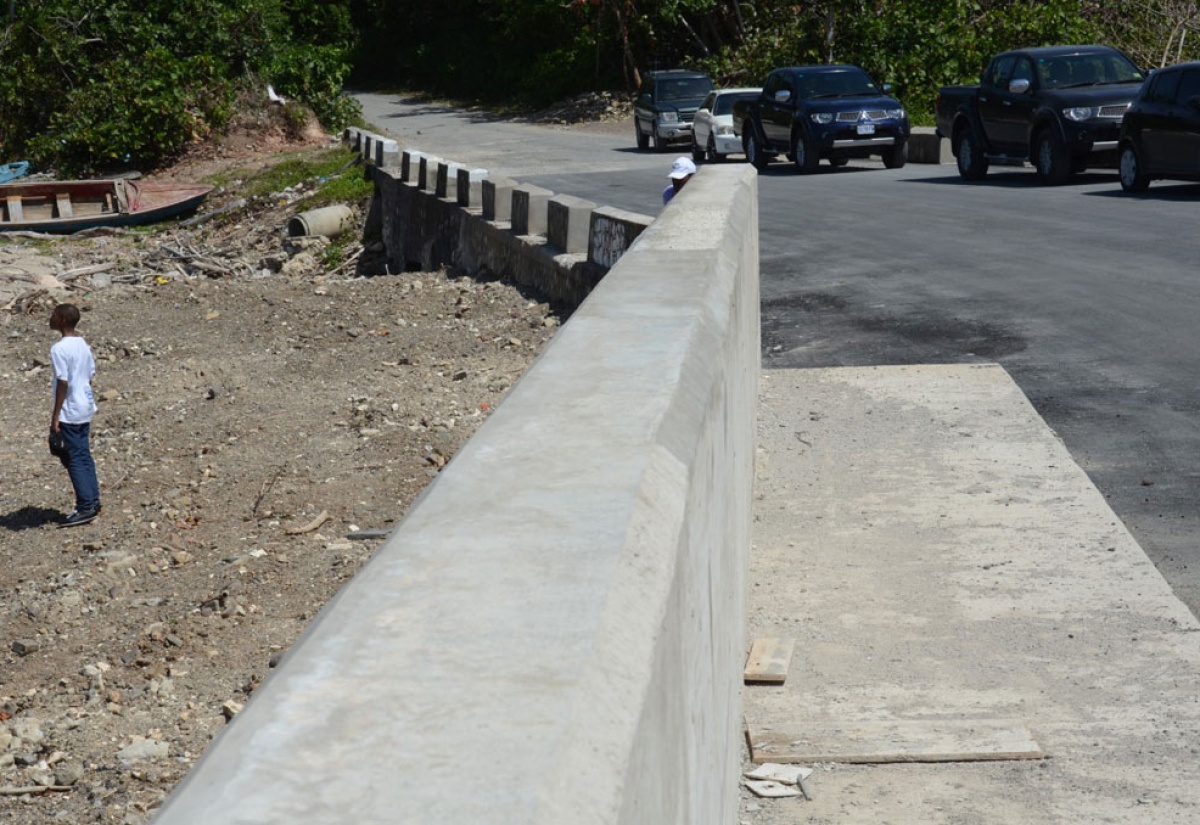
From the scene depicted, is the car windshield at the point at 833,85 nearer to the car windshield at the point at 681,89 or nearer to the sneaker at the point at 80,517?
the car windshield at the point at 681,89

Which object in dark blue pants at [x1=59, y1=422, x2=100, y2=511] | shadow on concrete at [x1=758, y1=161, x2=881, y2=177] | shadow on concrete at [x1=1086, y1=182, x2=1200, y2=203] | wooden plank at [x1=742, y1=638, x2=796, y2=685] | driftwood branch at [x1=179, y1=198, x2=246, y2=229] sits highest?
shadow on concrete at [x1=1086, y1=182, x2=1200, y2=203]

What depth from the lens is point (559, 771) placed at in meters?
1.39

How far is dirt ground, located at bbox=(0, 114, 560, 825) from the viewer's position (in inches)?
245

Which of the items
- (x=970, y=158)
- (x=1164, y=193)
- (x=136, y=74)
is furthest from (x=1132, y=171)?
(x=136, y=74)

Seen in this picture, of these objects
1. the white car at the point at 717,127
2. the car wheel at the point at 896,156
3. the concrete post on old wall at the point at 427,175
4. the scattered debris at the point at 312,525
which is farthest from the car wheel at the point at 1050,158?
the scattered debris at the point at 312,525

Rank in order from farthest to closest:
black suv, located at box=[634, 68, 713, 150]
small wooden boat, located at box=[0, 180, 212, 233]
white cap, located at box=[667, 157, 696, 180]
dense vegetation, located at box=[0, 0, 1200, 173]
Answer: black suv, located at box=[634, 68, 713, 150] < dense vegetation, located at box=[0, 0, 1200, 173] < small wooden boat, located at box=[0, 180, 212, 233] < white cap, located at box=[667, 157, 696, 180]

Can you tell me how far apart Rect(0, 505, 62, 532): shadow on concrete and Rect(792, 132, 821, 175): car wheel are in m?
17.0

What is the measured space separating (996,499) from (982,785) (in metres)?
2.74

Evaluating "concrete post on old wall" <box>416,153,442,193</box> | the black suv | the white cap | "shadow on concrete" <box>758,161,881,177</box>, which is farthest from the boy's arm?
the black suv

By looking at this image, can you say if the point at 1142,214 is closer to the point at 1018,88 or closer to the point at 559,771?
the point at 1018,88

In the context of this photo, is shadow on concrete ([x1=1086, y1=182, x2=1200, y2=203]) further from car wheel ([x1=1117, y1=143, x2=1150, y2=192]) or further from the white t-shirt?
the white t-shirt

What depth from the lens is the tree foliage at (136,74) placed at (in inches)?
1282

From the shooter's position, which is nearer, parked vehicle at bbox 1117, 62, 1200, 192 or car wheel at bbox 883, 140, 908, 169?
parked vehicle at bbox 1117, 62, 1200, 192

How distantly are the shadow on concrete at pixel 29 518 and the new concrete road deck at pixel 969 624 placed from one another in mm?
4941
